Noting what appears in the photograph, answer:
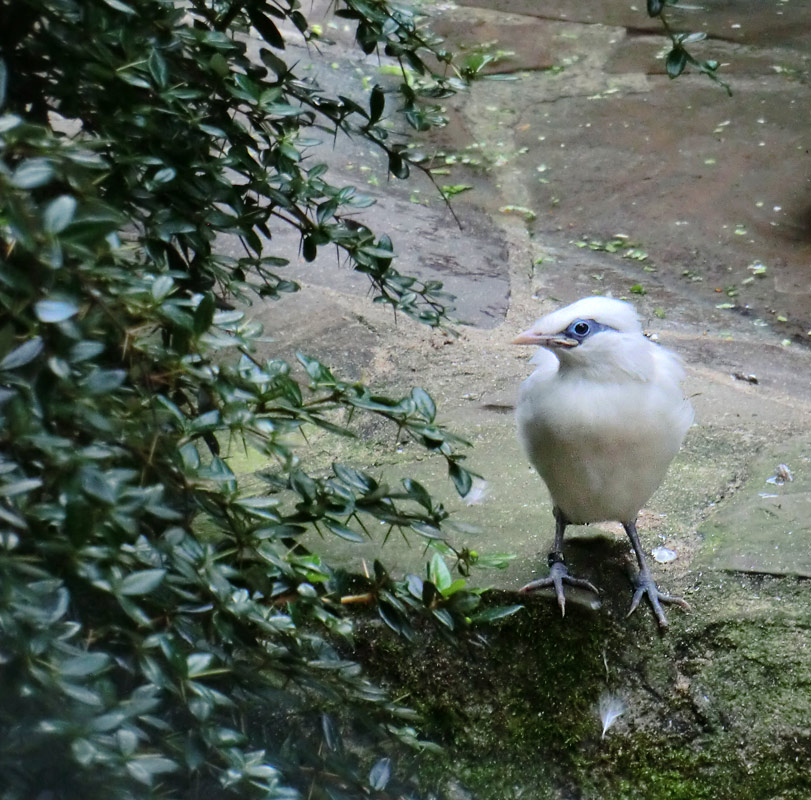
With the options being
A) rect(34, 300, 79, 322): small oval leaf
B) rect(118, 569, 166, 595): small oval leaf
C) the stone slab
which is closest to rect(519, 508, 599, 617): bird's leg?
the stone slab

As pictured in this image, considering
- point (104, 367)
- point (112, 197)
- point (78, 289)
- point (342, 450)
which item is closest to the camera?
point (78, 289)

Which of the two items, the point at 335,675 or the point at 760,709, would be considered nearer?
the point at 335,675

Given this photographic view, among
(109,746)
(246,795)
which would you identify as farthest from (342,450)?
(109,746)

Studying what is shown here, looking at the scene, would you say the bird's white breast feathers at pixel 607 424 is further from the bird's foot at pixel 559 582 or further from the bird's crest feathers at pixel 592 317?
the bird's foot at pixel 559 582

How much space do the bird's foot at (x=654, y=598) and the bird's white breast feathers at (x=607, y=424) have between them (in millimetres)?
163

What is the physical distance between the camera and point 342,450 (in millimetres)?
3125

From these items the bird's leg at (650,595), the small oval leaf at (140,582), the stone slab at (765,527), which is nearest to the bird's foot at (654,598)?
the bird's leg at (650,595)

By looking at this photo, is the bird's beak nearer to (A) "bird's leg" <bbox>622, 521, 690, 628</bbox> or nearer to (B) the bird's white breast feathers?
(B) the bird's white breast feathers

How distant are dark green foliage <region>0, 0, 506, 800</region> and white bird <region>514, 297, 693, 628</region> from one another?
64 centimetres

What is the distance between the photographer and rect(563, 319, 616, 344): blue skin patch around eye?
254 centimetres

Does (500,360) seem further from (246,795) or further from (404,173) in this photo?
(246,795)

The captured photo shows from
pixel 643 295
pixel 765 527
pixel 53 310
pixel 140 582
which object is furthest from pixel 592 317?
pixel 643 295

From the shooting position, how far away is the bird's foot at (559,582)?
2.50 metres

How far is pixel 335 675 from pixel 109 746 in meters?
0.49
